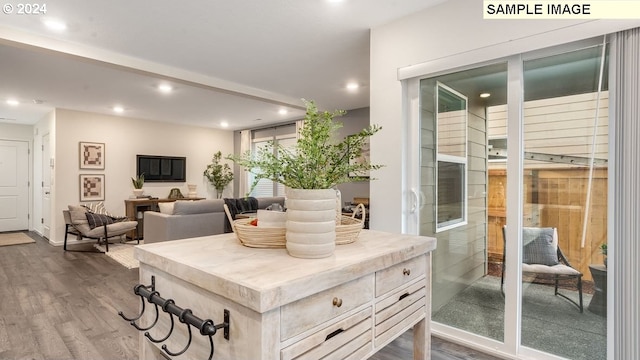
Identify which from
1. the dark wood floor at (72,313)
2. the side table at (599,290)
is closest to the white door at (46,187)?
the dark wood floor at (72,313)

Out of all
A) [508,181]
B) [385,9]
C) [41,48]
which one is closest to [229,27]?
[385,9]

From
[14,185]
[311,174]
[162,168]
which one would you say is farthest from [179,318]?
[14,185]

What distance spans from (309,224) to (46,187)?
7591 millimetres

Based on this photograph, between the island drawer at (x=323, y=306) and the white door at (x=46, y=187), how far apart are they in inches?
280

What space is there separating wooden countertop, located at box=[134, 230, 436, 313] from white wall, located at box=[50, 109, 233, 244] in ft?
20.1

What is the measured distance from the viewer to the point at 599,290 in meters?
1.88

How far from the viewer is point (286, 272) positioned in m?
0.88

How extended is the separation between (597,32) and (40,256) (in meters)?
6.82

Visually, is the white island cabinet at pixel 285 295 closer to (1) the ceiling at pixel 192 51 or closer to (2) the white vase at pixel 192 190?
(1) the ceiling at pixel 192 51

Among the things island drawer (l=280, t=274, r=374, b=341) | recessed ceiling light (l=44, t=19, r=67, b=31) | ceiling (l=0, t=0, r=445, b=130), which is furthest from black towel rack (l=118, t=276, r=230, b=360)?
recessed ceiling light (l=44, t=19, r=67, b=31)

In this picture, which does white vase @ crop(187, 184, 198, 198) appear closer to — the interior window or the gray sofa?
the gray sofa

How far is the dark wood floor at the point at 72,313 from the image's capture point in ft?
7.27

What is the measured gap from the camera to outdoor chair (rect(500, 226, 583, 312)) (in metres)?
2.05

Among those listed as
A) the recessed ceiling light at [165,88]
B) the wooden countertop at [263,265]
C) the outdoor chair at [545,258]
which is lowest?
the outdoor chair at [545,258]
